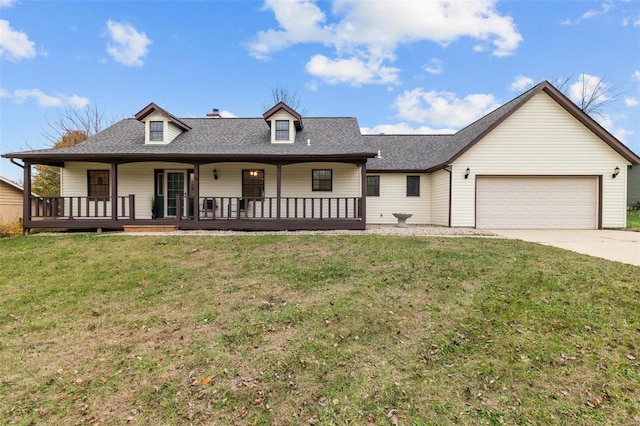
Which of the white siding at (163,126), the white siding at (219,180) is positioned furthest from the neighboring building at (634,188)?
the white siding at (163,126)

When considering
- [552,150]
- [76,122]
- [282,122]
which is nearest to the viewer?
[552,150]

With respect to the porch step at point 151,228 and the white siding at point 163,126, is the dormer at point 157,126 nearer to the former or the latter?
the white siding at point 163,126

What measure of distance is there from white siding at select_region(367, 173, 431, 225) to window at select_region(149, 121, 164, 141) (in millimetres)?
10530

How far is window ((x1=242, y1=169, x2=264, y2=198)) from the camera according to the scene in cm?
1391

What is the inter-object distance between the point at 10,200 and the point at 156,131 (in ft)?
35.9

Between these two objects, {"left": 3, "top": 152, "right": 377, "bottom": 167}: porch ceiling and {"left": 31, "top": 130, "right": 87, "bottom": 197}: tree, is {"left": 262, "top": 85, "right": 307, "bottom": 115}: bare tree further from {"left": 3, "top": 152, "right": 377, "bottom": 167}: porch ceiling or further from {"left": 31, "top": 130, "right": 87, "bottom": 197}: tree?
{"left": 3, "top": 152, "right": 377, "bottom": 167}: porch ceiling

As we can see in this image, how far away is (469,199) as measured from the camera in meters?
13.3

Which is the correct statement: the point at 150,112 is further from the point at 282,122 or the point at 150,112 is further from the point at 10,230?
the point at 10,230

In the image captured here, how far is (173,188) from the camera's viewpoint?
1380cm

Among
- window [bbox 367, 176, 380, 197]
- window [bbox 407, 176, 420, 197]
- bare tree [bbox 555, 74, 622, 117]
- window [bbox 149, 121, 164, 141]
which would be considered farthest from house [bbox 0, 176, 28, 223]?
bare tree [bbox 555, 74, 622, 117]

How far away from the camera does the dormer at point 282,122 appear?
1388cm

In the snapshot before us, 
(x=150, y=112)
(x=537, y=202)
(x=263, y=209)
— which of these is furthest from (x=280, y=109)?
(x=537, y=202)

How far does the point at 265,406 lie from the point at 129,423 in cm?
119

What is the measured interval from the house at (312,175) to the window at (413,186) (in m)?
1.56
